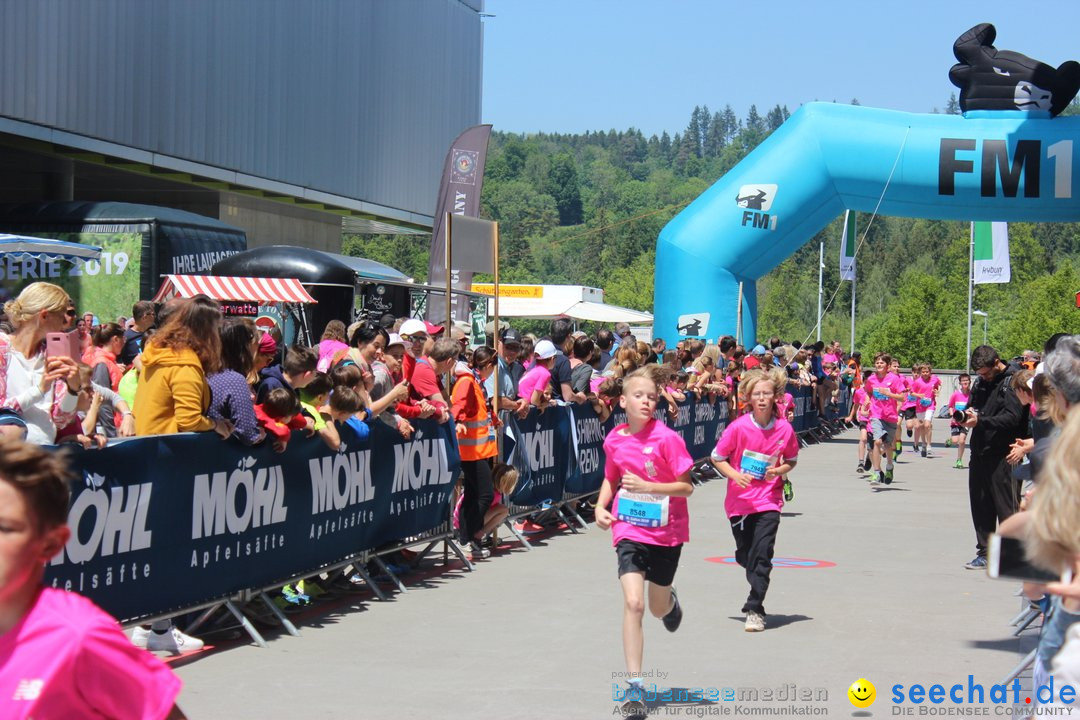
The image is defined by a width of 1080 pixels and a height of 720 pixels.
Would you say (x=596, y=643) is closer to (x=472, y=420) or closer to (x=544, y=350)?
(x=472, y=420)

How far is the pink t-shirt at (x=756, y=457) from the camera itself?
27.2ft

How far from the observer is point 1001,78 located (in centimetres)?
1936

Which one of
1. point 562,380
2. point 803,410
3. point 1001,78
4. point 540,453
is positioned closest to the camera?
point 540,453

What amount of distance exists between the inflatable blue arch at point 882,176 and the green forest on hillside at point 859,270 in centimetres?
79

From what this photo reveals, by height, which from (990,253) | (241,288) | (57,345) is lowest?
(57,345)

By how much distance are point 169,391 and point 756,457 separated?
381 centimetres

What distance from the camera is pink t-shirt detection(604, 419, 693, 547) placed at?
6.39 m

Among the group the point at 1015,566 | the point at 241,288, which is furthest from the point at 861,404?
the point at 1015,566

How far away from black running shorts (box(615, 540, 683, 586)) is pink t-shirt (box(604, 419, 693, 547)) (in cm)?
4

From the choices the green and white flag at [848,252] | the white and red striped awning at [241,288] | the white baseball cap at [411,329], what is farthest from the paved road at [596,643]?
the green and white flag at [848,252]

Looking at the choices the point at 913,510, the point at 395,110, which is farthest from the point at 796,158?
the point at 395,110

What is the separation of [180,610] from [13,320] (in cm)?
177

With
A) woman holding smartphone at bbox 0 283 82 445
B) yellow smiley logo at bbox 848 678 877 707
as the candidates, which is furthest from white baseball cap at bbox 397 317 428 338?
yellow smiley logo at bbox 848 678 877 707

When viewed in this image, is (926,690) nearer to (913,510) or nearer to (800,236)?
(913,510)
